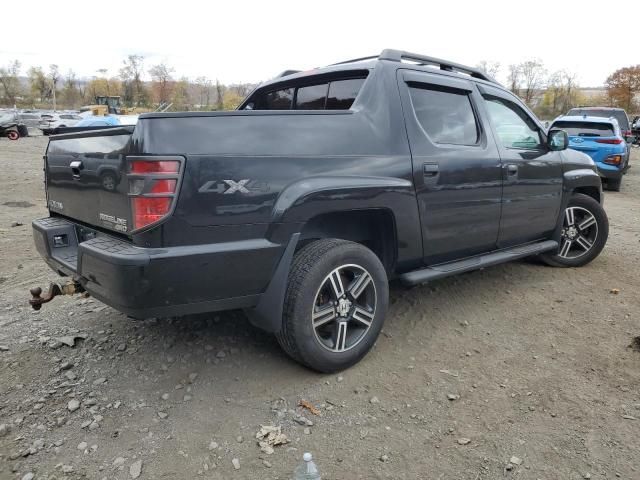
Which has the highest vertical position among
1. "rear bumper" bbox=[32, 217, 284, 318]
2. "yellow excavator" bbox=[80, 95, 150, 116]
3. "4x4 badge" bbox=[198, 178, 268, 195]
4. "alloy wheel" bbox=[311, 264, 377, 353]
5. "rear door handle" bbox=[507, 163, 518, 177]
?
"yellow excavator" bbox=[80, 95, 150, 116]

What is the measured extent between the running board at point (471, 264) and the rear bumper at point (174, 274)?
1.11 metres

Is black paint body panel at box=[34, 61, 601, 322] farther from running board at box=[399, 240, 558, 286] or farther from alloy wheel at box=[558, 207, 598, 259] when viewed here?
alloy wheel at box=[558, 207, 598, 259]

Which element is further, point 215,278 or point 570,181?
point 570,181

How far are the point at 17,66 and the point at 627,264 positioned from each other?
11443 centimetres

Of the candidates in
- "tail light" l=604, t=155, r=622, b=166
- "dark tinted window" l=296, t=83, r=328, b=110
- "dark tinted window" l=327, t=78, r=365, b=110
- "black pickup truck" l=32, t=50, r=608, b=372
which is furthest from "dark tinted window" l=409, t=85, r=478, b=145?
"tail light" l=604, t=155, r=622, b=166

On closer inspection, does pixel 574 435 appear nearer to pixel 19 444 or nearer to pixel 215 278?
pixel 215 278

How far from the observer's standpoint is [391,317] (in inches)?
150

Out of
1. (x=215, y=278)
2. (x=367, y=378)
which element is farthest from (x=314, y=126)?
(x=367, y=378)

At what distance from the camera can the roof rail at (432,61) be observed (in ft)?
11.1

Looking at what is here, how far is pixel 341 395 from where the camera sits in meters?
2.79

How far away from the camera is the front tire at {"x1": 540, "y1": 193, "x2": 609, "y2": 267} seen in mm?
5055

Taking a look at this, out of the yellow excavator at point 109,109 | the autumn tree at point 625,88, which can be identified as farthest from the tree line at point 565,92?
the yellow excavator at point 109,109

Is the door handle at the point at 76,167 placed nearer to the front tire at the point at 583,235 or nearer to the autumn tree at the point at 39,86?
the front tire at the point at 583,235

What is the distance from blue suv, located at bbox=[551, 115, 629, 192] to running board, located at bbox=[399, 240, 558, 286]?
759 cm
